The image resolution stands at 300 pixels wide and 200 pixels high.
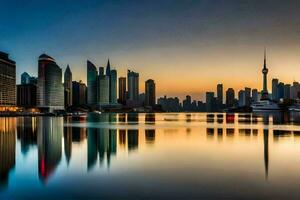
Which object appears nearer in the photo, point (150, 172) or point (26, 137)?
point (150, 172)

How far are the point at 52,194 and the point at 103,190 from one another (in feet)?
8.33

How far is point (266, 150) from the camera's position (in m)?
37.2

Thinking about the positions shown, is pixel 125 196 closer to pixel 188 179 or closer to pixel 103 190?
pixel 103 190

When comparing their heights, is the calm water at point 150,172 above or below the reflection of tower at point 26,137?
above

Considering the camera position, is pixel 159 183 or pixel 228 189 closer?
pixel 228 189

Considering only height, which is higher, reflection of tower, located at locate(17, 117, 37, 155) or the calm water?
the calm water

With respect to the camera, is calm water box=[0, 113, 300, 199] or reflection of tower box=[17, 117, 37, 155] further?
reflection of tower box=[17, 117, 37, 155]

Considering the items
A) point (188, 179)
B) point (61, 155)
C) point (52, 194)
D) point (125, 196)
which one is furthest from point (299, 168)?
point (61, 155)

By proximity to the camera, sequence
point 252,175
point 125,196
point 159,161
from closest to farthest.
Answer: point 125,196 < point 252,175 < point 159,161

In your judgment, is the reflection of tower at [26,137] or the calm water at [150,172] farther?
the reflection of tower at [26,137]

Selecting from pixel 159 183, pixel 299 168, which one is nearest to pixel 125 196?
pixel 159 183

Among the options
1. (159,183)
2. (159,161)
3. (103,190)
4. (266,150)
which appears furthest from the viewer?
(266,150)

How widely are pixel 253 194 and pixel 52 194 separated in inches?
387

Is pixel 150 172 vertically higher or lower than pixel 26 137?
higher
